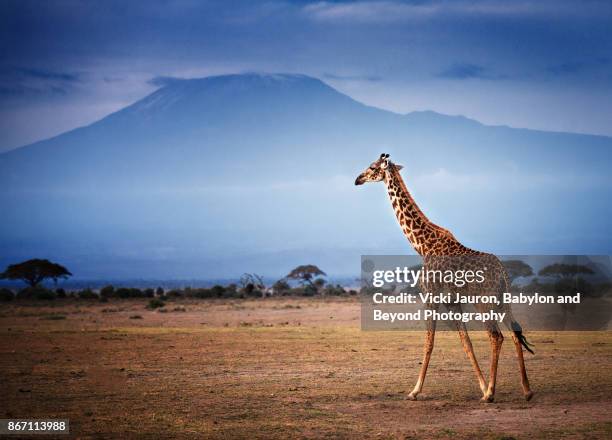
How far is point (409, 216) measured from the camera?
15.7m

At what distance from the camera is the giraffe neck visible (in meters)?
15.5

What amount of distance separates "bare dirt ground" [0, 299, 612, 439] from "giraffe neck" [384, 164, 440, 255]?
9.80ft

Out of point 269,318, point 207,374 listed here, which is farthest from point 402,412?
point 269,318

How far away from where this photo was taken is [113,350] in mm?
25266

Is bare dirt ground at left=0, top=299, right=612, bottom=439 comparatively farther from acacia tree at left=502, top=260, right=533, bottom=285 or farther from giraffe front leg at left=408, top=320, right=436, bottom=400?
acacia tree at left=502, top=260, right=533, bottom=285

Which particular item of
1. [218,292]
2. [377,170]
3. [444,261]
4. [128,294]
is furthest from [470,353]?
[218,292]

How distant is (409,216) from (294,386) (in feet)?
14.5

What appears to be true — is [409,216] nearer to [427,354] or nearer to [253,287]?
[427,354]

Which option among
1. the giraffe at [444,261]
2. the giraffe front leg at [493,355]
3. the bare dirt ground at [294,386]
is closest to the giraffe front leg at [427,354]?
the giraffe at [444,261]

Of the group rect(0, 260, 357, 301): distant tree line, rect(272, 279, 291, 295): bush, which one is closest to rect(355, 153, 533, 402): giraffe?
rect(0, 260, 357, 301): distant tree line

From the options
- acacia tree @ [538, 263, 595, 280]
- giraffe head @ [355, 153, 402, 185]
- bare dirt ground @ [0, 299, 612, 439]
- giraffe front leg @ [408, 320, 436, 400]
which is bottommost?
bare dirt ground @ [0, 299, 612, 439]

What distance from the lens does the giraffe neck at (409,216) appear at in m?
15.5

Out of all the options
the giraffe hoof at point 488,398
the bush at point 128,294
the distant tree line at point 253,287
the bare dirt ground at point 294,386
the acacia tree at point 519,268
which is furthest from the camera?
the bush at point 128,294

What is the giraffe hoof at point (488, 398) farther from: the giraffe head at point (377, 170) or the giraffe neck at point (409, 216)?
the giraffe head at point (377, 170)
